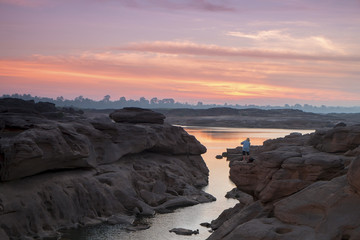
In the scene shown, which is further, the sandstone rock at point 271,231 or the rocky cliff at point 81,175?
the rocky cliff at point 81,175

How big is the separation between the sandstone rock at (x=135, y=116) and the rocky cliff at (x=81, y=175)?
1.93 meters

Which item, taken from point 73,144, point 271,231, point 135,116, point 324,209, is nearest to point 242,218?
point 271,231

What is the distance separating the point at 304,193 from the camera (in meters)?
27.1

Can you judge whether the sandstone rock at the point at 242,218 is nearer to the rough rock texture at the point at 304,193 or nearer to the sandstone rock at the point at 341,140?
the rough rock texture at the point at 304,193

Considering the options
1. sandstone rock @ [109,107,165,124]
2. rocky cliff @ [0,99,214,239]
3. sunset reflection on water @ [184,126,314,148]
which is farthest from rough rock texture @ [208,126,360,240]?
sunset reflection on water @ [184,126,314,148]

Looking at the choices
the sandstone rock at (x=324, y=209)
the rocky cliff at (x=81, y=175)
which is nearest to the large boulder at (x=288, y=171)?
the sandstone rock at (x=324, y=209)

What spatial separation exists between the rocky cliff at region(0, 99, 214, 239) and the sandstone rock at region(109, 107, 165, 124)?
193 centimetres

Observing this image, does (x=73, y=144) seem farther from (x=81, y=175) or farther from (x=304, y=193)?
(x=304, y=193)

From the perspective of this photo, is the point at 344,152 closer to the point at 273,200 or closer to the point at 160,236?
the point at 273,200

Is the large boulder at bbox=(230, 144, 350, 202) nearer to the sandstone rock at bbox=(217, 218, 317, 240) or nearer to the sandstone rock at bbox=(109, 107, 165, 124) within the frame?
the sandstone rock at bbox=(217, 218, 317, 240)

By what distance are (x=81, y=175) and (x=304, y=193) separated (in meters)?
25.6

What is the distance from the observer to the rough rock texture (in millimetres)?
24047

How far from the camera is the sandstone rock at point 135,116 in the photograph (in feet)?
228

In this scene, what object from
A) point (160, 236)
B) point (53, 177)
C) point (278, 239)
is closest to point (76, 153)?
point (53, 177)
